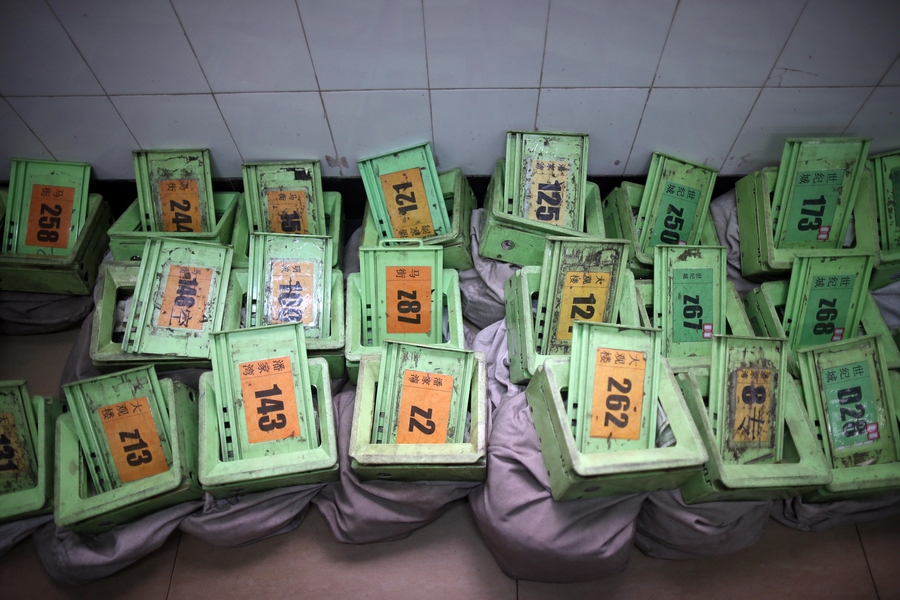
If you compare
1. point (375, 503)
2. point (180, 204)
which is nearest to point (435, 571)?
point (375, 503)

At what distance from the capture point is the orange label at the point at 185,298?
2.25 metres

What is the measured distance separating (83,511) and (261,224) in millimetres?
1451

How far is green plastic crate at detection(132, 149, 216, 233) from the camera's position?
2.56 metres

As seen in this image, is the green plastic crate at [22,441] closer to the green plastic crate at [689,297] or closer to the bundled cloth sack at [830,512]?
the green plastic crate at [689,297]

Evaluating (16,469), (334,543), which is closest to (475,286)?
(334,543)

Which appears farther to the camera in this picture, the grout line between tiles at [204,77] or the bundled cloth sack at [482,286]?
the bundled cloth sack at [482,286]

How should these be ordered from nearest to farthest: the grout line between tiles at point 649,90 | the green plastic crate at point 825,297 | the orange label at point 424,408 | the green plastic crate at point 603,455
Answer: the green plastic crate at point 603,455
the orange label at point 424,408
the grout line between tiles at point 649,90
the green plastic crate at point 825,297

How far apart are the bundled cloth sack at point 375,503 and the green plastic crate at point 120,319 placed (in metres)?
0.77

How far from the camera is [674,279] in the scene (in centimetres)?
233

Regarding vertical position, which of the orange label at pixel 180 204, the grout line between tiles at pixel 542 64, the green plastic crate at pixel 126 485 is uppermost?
the grout line between tiles at pixel 542 64

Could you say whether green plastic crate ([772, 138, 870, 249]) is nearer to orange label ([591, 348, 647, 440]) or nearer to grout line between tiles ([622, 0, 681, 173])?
grout line between tiles ([622, 0, 681, 173])

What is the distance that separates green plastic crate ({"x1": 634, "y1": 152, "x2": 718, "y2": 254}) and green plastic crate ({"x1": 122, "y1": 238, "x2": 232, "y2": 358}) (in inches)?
83.7

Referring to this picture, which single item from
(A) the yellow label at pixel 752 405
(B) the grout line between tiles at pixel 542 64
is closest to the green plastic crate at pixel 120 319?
(B) the grout line between tiles at pixel 542 64

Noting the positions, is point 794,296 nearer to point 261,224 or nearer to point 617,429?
point 617,429
